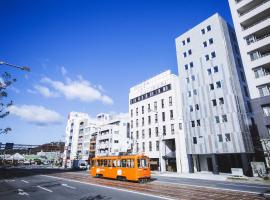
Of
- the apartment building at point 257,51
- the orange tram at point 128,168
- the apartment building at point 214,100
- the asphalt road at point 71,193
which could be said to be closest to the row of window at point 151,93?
the apartment building at point 214,100

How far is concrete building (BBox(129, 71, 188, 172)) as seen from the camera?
4259cm

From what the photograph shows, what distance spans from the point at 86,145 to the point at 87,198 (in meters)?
67.1

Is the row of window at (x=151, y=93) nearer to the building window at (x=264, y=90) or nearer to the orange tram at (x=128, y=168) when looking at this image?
the building window at (x=264, y=90)

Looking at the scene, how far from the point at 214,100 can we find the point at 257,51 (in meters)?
10.7

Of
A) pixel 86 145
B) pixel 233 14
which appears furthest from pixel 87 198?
pixel 86 145

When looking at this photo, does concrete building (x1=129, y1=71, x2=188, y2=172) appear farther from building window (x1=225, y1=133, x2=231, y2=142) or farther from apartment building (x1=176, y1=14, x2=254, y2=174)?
building window (x1=225, y1=133, x2=231, y2=142)

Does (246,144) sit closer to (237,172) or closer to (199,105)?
(237,172)

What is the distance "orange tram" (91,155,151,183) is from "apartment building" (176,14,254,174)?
17680 mm

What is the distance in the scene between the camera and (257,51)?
3145 cm

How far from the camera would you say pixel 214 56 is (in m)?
37.0

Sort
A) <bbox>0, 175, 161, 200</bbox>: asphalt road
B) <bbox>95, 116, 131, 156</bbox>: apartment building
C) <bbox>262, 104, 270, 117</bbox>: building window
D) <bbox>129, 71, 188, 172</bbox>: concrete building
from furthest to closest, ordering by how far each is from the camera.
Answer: <bbox>95, 116, 131, 156</bbox>: apartment building < <bbox>129, 71, 188, 172</bbox>: concrete building < <bbox>262, 104, 270, 117</bbox>: building window < <bbox>0, 175, 161, 200</bbox>: asphalt road

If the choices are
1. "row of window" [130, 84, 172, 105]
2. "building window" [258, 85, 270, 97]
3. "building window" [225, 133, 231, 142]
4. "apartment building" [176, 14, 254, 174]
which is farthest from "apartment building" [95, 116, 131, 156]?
"building window" [258, 85, 270, 97]

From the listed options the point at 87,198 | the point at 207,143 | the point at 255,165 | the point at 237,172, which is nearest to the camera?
the point at 87,198

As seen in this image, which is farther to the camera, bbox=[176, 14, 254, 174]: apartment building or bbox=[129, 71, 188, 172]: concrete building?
bbox=[129, 71, 188, 172]: concrete building
